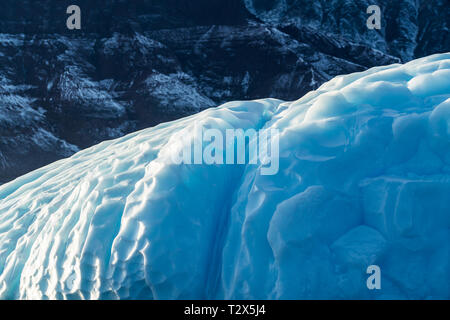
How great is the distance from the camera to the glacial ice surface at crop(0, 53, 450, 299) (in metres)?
1.97

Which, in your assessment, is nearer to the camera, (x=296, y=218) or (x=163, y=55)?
(x=296, y=218)

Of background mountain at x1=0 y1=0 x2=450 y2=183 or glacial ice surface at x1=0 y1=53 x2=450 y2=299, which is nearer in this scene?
glacial ice surface at x1=0 y1=53 x2=450 y2=299

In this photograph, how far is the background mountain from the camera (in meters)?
13.0

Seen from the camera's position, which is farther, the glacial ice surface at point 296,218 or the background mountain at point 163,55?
the background mountain at point 163,55

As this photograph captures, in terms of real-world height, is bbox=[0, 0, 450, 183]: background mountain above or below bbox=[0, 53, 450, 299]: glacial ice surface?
above

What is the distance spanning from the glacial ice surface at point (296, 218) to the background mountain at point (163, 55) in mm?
10553

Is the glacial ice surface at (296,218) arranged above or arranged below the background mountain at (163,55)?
below

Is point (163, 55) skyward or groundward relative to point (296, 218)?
skyward

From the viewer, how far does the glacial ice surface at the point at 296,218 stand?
77.6 inches

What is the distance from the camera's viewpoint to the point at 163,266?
2088 millimetres

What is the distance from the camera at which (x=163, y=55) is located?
14227mm

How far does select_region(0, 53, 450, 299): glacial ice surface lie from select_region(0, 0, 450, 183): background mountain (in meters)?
10.6

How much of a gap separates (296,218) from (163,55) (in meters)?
13.0
